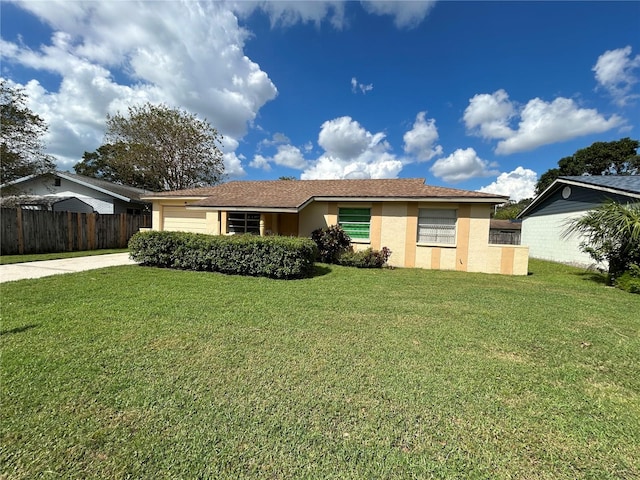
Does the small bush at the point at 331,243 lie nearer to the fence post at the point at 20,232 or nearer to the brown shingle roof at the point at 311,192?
the brown shingle roof at the point at 311,192

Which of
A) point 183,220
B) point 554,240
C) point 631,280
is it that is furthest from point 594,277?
point 183,220

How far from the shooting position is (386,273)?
32.4 feet

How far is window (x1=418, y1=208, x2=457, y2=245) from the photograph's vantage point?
11359 mm

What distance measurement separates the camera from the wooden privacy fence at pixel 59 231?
11.5 m

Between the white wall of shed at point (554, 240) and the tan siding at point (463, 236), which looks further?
the white wall of shed at point (554, 240)

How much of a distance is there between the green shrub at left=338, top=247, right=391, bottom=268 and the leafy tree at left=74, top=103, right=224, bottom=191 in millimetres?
23126

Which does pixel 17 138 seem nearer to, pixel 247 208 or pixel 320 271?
pixel 247 208

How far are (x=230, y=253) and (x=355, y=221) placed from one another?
5871 millimetres

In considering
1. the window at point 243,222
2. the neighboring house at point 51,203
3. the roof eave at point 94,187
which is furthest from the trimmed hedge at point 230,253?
the neighboring house at point 51,203

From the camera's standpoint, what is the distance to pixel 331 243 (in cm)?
1165

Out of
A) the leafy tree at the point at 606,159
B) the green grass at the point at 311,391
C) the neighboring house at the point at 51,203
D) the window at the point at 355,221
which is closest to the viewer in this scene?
the green grass at the point at 311,391

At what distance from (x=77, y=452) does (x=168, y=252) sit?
828cm

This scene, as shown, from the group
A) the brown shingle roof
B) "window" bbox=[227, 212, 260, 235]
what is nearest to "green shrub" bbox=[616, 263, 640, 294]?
the brown shingle roof

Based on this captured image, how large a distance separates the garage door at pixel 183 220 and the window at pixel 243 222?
211 centimetres
